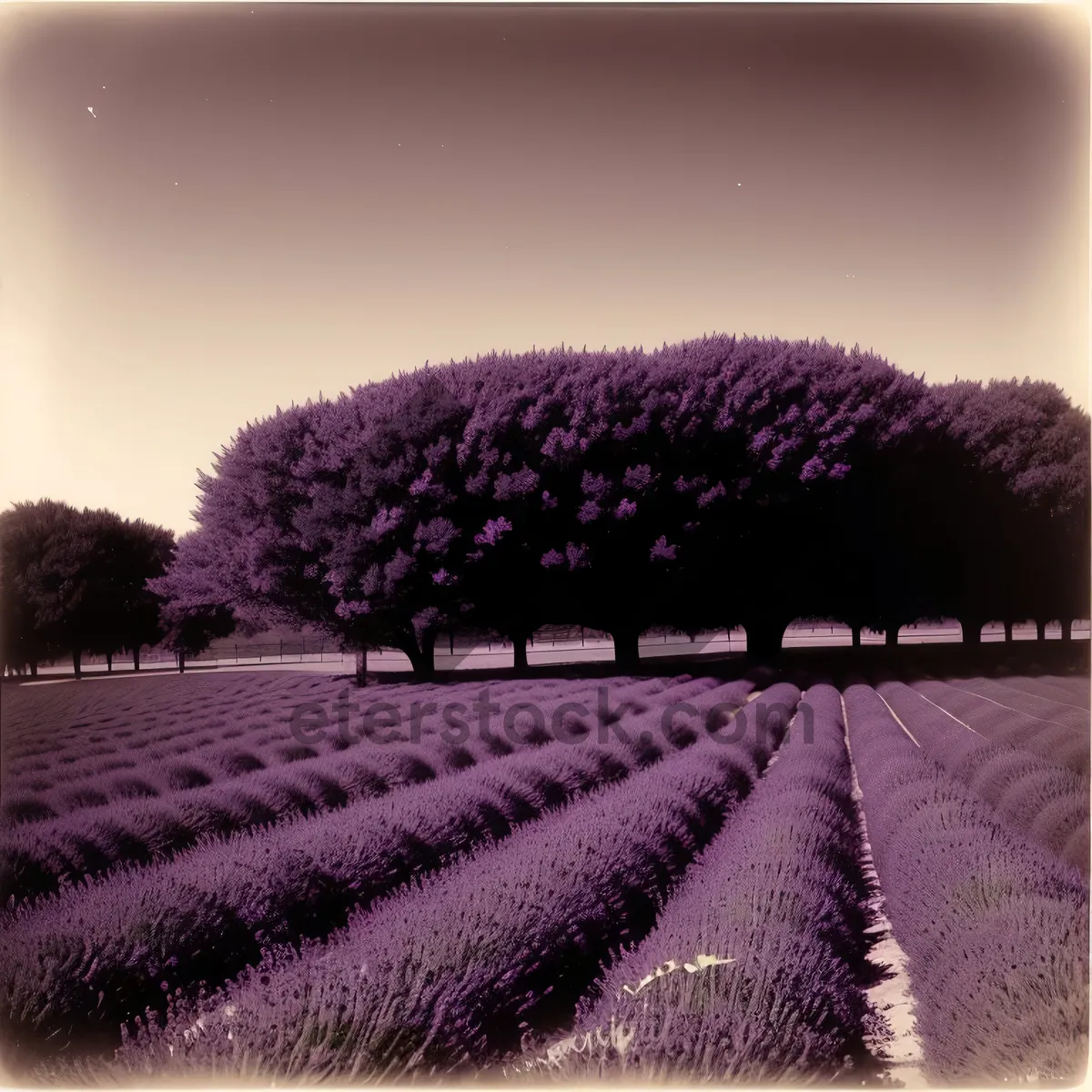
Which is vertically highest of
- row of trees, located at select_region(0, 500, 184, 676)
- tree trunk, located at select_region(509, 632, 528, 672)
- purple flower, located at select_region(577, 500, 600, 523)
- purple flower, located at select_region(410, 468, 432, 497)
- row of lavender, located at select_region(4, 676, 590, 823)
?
purple flower, located at select_region(410, 468, 432, 497)

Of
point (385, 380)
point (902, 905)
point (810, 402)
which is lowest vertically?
point (902, 905)

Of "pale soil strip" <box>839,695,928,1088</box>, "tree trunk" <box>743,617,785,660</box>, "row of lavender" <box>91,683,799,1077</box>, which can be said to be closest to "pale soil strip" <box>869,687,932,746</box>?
"tree trunk" <box>743,617,785,660</box>

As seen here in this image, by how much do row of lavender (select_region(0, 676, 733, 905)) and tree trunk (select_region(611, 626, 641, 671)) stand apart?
0.79 metres

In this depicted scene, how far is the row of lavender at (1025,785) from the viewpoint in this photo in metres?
5.32

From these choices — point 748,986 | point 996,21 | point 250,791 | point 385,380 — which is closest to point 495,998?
point 748,986

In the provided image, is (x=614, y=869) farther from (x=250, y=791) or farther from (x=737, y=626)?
(x=737, y=626)

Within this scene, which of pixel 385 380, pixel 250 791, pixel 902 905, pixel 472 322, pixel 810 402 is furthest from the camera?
pixel 810 402

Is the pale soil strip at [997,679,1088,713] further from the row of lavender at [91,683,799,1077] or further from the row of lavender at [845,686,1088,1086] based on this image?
the row of lavender at [91,683,799,1077]

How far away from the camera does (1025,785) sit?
19.2 feet

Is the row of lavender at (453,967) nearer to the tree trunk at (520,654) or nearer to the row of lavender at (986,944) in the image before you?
the row of lavender at (986,944)

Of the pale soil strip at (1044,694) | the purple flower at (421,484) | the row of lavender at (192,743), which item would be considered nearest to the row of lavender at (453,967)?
the row of lavender at (192,743)

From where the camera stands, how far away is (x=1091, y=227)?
211 inches

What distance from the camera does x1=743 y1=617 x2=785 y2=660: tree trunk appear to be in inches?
592

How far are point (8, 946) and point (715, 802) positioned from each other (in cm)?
521
